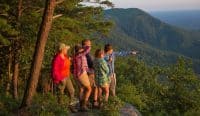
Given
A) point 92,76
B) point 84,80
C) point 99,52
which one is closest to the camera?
point 84,80

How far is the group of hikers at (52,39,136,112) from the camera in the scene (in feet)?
40.1

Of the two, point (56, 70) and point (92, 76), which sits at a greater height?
point (56, 70)

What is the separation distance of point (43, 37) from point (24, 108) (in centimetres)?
193

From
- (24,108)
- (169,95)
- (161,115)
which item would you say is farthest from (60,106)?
(169,95)

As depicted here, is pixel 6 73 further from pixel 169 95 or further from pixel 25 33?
pixel 169 95

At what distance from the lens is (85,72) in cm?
1232

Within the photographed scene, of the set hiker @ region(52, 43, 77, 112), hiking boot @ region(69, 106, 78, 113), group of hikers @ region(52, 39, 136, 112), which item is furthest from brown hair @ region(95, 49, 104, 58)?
hiking boot @ region(69, 106, 78, 113)

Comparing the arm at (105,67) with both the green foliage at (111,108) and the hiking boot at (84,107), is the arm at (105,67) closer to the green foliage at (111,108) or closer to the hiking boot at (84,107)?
the green foliage at (111,108)

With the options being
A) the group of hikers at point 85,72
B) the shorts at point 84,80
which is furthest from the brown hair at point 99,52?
the shorts at point 84,80

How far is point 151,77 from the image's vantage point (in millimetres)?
70625

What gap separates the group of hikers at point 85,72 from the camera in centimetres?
1223

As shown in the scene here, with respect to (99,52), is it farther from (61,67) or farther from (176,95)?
(176,95)

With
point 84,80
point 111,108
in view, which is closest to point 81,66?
point 84,80

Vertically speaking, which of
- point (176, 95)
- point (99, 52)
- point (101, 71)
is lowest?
point (176, 95)
